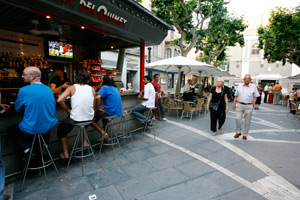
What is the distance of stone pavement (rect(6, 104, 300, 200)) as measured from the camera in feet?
8.70

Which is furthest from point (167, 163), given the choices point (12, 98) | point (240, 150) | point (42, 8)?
point (12, 98)

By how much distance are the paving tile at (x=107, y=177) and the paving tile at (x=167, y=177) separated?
532mm

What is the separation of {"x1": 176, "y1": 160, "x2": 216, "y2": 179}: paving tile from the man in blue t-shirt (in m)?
2.62

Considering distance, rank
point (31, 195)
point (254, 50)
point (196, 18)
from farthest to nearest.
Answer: point (254, 50)
point (196, 18)
point (31, 195)

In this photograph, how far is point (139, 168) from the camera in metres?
3.37

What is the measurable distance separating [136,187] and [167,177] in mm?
628

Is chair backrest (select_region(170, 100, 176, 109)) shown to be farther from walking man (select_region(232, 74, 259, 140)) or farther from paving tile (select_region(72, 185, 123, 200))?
paving tile (select_region(72, 185, 123, 200))

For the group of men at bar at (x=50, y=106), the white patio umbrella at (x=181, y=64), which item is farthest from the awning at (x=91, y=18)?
the group of men at bar at (x=50, y=106)

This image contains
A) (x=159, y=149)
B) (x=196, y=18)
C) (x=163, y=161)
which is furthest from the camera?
(x=196, y=18)

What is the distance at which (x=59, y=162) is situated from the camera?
11.6 feet

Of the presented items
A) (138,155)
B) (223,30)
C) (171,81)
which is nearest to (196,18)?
(223,30)

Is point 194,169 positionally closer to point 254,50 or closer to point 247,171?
point 247,171

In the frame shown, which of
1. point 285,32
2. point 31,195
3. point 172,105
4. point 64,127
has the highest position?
point 285,32

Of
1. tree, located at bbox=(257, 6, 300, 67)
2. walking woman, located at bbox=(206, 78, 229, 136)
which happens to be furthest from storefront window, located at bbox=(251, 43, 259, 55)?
walking woman, located at bbox=(206, 78, 229, 136)
